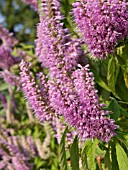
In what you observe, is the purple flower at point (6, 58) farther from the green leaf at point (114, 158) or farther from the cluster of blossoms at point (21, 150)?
the green leaf at point (114, 158)

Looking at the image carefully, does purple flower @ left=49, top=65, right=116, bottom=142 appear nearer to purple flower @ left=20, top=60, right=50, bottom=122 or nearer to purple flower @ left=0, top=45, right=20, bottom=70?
purple flower @ left=20, top=60, right=50, bottom=122

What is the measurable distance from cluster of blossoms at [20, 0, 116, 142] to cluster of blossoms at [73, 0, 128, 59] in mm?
90

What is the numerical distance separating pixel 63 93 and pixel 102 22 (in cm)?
21

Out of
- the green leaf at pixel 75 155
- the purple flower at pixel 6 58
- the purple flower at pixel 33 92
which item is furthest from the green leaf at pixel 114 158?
the purple flower at pixel 6 58

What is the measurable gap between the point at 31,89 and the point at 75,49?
1.16ft

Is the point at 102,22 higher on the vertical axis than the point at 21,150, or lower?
higher

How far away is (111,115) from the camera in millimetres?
1259

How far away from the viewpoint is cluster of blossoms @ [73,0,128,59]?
111cm

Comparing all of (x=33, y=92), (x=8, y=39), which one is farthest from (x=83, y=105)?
(x=8, y=39)

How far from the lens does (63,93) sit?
1.10m

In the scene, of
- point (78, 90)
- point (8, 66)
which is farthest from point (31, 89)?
point (8, 66)

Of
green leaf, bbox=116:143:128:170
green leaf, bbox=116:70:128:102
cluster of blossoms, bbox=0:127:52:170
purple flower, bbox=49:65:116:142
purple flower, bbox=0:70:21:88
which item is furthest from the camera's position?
cluster of blossoms, bbox=0:127:52:170

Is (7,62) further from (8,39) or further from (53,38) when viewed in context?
(53,38)

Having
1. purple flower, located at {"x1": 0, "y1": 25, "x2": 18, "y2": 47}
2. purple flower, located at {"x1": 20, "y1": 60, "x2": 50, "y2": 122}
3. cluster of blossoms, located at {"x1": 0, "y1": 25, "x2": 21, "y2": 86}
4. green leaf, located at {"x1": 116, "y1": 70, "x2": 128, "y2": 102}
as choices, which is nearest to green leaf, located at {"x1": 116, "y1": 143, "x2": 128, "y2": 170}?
purple flower, located at {"x1": 20, "y1": 60, "x2": 50, "y2": 122}
